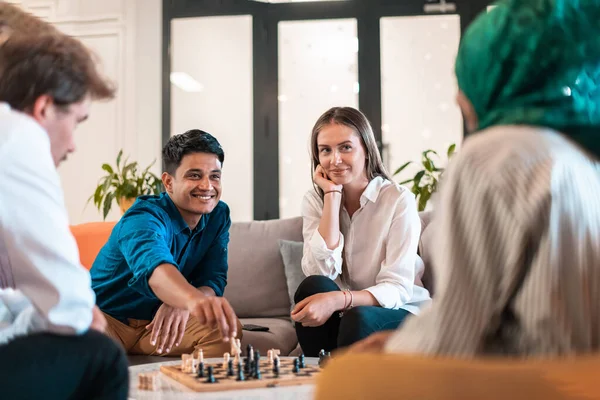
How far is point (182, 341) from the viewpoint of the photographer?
242 cm

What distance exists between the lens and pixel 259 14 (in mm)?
5398

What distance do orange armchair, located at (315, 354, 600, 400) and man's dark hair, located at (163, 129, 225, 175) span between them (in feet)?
6.08

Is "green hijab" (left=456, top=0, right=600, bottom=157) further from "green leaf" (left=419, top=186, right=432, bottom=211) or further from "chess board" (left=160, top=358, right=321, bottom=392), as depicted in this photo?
"green leaf" (left=419, top=186, right=432, bottom=211)

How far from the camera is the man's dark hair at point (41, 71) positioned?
4.16 feet

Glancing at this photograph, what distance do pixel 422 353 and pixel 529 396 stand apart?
0.51ft

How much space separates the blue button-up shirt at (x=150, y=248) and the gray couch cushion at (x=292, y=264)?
46cm

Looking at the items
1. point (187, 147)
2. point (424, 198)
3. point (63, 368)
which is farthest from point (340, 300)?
point (424, 198)

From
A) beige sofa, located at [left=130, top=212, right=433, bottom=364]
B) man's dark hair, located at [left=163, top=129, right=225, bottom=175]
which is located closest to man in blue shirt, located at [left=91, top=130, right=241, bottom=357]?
man's dark hair, located at [left=163, top=129, right=225, bottom=175]

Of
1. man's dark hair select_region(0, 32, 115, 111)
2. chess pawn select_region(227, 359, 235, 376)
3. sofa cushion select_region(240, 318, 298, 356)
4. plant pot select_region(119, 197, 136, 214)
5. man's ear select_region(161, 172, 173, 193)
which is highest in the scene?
man's dark hair select_region(0, 32, 115, 111)

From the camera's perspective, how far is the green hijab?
0.87m

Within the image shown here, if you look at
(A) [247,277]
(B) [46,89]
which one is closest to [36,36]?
(B) [46,89]

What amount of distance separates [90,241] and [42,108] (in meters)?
2.09

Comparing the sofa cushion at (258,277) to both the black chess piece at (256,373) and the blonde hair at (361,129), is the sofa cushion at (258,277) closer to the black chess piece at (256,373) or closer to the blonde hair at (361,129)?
the blonde hair at (361,129)

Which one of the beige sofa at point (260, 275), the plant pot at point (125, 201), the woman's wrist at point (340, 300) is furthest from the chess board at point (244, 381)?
the plant pot at point (125, 201)
